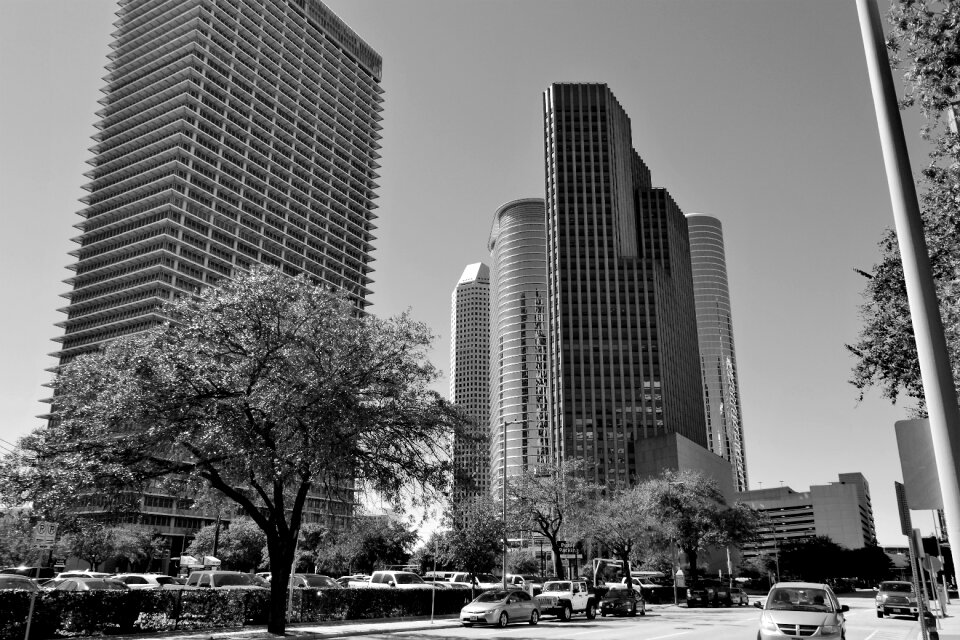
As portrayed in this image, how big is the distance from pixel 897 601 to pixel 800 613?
2961 centimetres

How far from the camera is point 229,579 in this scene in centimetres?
3522

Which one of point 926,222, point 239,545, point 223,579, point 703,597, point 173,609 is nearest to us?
point 926,222

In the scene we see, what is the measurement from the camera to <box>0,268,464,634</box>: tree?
2167 cm

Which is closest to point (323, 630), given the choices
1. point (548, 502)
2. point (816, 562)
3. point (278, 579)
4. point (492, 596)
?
point (278, 579)

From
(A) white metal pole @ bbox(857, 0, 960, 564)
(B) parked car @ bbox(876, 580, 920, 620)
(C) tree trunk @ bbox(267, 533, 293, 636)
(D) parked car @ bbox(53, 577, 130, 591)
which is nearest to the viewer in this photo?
(A) white metal pole @ bbox(857, 0, 960, 564)

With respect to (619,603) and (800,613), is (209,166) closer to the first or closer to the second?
(619,603)

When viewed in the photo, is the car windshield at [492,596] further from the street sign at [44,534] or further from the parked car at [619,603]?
the street sign at [44,534]

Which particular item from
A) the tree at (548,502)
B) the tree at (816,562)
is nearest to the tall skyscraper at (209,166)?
the tree at (548,502)

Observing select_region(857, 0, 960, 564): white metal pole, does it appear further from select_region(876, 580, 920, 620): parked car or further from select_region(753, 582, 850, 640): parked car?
select_region(876, 580, 920, 620): parked car

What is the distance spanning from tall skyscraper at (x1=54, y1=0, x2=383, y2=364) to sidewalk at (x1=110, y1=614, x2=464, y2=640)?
407ft

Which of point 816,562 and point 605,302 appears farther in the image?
point 605,302

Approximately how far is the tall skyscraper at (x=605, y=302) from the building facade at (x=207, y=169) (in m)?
55.0

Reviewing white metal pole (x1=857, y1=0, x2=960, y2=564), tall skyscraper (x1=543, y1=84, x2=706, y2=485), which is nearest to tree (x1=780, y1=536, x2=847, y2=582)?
tall skyscraper (x1=543, y1=84, x2=706, y2=485)

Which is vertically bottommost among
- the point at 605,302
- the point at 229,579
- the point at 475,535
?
the point at 229,579
